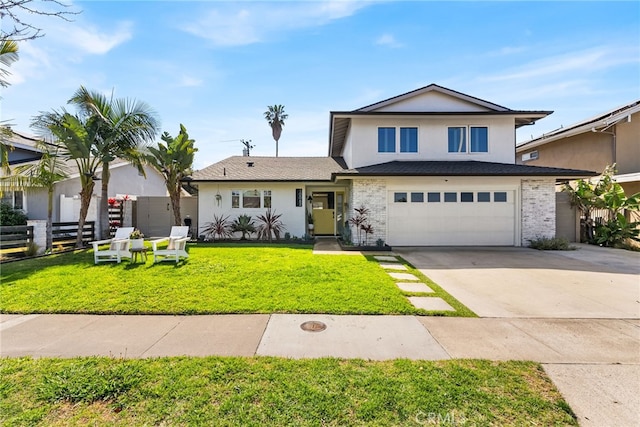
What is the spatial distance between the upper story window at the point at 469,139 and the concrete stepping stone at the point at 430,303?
10.3 m

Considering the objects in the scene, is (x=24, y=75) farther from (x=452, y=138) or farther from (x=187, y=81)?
(x=452, y=138)

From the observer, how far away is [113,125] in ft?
37.5

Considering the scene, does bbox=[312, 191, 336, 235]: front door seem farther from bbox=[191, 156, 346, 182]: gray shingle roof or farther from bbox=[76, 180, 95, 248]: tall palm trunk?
bbox=[76, 180, 95, 248]: tall palm trunk

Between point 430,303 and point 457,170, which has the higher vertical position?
point 457,170

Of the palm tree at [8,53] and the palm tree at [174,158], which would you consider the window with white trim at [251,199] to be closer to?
the palm tree at [174,158]

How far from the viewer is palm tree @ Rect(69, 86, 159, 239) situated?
36.8 feet

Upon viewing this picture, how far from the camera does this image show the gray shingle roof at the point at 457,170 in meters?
11.8

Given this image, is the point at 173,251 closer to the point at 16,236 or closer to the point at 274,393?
the point at 16,236

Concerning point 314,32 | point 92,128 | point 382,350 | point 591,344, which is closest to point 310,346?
point 382,350

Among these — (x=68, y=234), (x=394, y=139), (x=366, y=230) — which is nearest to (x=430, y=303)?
(x=366, y=230)

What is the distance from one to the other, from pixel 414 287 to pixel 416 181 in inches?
272

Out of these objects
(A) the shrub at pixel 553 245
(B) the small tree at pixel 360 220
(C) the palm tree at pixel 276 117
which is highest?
(C) the palm tree at pixel 276 117

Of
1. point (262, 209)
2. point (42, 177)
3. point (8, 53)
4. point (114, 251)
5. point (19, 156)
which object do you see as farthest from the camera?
point (19, 156)

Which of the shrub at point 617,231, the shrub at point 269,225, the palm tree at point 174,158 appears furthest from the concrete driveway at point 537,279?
the palm tree at point 174,158
